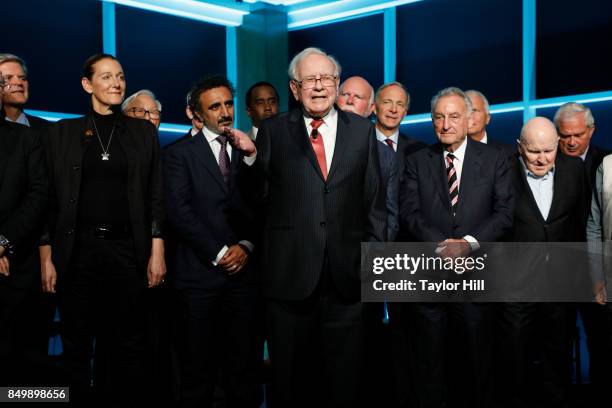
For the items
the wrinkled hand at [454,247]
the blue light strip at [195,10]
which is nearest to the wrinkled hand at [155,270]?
the wrinkled hand at [454,247]

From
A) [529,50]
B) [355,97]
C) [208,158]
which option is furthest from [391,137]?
[529,50]

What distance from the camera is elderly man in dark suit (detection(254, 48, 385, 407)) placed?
2715 mm

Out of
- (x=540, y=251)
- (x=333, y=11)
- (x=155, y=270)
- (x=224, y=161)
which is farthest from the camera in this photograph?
(x=333, y=11)

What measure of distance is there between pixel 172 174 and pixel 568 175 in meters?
1.98

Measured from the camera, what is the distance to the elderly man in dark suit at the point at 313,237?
8.91 ft

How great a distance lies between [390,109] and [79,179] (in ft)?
5.77

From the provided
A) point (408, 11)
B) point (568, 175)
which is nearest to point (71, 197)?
point (568, 175)

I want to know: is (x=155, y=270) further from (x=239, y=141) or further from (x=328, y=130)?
(x=328, y=130)

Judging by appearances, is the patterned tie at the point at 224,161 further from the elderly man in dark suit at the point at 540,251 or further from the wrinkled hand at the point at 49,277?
the elderly man in dark suit at the point at 540,251

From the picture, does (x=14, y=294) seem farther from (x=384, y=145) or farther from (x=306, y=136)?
(x=384, y=145)

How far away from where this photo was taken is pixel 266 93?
435 cm

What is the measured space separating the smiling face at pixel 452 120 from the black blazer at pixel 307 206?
0.72 meters

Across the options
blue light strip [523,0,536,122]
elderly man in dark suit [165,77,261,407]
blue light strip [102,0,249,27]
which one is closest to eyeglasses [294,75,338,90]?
elderly man in dark suit [165,77,261,407]

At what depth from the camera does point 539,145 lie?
11.7 feet
